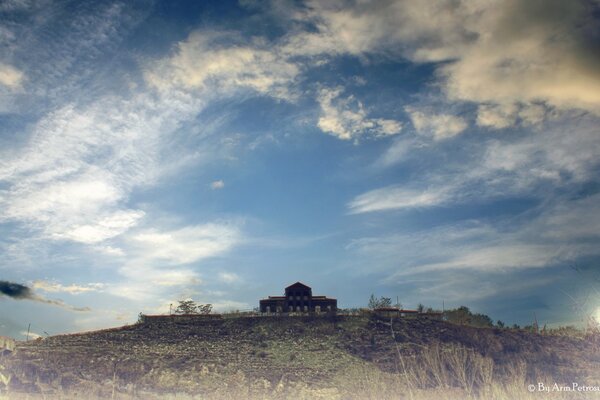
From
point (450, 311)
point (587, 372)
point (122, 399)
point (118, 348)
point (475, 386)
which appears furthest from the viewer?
point (450, 311)

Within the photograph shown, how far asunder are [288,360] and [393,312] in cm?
2518

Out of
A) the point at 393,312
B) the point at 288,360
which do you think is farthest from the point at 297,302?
the point at 288,360

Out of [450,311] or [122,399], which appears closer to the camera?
[122,399]

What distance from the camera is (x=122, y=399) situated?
52.6 meters

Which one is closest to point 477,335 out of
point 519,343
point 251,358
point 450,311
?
point 519,343

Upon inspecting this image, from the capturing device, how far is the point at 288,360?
2436 inches

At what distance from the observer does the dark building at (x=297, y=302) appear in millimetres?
91062

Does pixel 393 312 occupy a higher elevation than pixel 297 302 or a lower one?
lower

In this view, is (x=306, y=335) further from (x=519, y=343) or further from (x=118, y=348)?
(x=519, y=343)

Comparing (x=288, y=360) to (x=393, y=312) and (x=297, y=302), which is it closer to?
(x=393, y=312)

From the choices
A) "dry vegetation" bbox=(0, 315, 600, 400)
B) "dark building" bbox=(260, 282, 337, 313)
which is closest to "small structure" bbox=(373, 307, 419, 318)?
"dry vegetation" bbox=(0, 315, 600, 400)

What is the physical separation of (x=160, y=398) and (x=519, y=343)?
51.5 m

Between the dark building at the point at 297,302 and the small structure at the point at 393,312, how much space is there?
1279 cm

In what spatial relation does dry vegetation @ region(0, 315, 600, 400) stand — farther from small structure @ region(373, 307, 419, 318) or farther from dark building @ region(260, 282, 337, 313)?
dark building @ region(260, 282, 337, 313)
